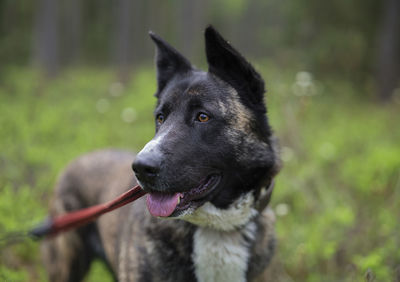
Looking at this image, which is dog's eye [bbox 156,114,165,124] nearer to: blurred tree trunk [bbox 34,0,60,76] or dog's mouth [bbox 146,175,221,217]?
Answer: dog's mouth [bbox 146,175,221,217]

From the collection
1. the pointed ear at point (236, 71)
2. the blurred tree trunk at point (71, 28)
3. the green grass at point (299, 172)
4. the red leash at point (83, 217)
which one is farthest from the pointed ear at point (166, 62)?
the blurred tree trunk at point (71, 28)

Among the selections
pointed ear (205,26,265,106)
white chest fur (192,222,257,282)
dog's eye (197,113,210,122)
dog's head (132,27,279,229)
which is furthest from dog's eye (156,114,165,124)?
white chest fur (192,222,257,282)

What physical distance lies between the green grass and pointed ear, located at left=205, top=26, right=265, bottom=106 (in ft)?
5.05

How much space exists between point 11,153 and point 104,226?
3704mm

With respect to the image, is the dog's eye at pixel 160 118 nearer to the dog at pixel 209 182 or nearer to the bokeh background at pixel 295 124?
the dog at pixel 209 182

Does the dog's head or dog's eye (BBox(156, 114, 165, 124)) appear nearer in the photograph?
the dog's head

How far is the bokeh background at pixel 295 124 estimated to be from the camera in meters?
3.82

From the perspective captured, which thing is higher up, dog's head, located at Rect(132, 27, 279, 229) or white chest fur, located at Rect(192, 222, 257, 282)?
dog's head, located at Rect(132, 27, 279, 229)

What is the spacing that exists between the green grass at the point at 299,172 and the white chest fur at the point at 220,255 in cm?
102

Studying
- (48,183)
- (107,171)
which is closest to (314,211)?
(107,171)

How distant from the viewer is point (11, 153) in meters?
6.10

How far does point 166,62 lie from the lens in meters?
2.92

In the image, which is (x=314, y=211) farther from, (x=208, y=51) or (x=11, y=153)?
(x=11, y=153)

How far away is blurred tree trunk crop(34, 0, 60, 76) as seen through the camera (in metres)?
14.9
